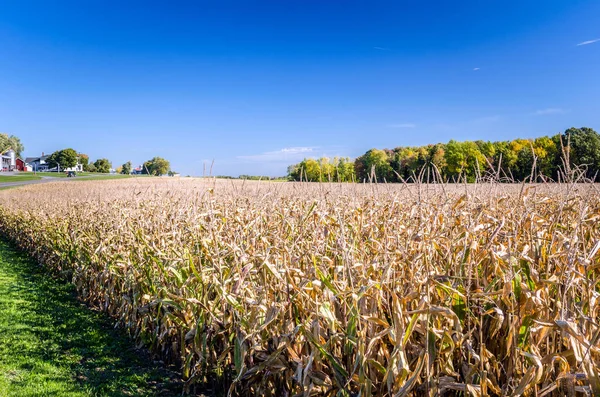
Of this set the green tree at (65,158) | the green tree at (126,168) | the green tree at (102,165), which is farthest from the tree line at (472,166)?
the green tree at (102,165)

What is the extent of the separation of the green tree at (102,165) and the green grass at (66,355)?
103080mm

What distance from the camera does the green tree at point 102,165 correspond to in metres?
99.9

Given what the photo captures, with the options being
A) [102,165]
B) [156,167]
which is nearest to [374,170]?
[156,167]

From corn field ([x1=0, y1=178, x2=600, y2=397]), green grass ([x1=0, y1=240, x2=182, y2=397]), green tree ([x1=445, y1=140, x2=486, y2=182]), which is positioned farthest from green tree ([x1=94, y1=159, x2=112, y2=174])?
corn field ([x1=0, y1=178, x2=600, y2=397])

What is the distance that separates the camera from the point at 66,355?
4.52 m

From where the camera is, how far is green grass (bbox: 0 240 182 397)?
3805 mm

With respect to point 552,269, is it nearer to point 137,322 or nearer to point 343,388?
point 343,388

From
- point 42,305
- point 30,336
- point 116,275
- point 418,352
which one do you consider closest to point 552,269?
point 418,352

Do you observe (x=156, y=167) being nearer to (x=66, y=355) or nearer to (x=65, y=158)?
(x=66, y=355)

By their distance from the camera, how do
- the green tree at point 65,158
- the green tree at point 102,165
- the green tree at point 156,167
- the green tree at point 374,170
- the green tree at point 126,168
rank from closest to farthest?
1. the green tree at point 374,170
2. the green tree at point 156,167
3. the green tree at point 126,168
4. the green tree at point 65,158
5. the green tree at point 102,165

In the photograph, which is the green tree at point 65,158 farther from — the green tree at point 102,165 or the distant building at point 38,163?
the distant building at point 38,163

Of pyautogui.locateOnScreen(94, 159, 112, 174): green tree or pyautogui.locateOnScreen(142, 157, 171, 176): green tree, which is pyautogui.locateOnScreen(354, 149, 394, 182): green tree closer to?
pyautogui.locateOnScreen(142, 157, 171, 176): green tree

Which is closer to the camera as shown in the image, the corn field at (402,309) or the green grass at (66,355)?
the corn field at (402,309)

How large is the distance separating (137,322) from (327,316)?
11.4 ft
